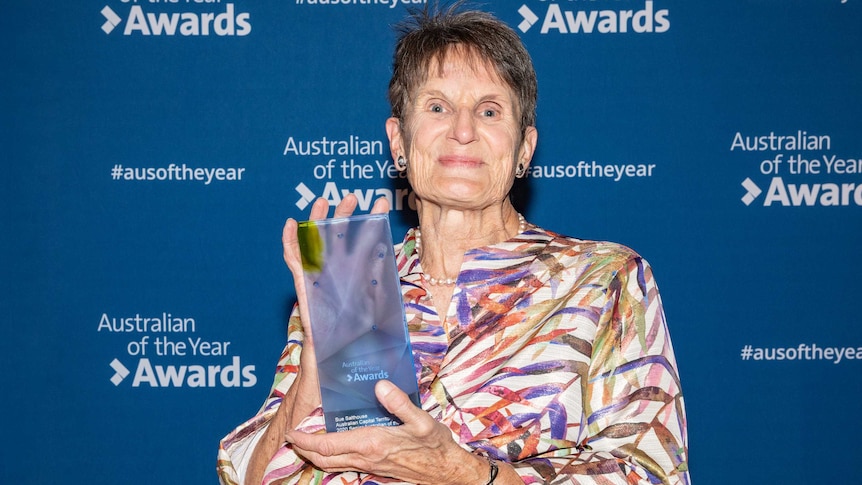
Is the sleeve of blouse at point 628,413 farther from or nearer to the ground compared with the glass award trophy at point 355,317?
nearer to the ground

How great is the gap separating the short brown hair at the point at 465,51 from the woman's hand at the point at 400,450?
710mm

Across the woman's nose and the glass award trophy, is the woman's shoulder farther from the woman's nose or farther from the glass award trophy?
the glass award trophy

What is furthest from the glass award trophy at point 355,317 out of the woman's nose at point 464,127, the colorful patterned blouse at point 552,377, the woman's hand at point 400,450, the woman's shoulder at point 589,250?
the woman's shoulder at point 589,250

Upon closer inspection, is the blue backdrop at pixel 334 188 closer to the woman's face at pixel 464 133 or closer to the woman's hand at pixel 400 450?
the woman's face at pixel 464 133

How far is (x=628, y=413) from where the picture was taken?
1438 mm

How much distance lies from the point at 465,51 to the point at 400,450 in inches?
31.8

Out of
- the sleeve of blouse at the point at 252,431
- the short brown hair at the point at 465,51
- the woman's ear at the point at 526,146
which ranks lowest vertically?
the sleeve of blouse at the point at 252,431

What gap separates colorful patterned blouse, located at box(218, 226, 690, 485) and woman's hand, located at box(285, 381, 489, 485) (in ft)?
0.38

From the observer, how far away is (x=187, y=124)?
2656mm

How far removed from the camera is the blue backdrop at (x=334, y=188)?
2623 mm

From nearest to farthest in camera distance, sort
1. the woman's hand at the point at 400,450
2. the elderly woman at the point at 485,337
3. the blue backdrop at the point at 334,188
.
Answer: the woman's hand at the point at 400,450 < the elderly woman at the point at 485,337 < the blue backdrop at the point at 334,188

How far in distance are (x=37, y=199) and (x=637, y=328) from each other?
203 centimetres

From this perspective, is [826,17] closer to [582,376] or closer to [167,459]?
[582,376]

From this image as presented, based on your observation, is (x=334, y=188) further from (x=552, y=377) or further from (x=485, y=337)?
(x=552, y=377)
